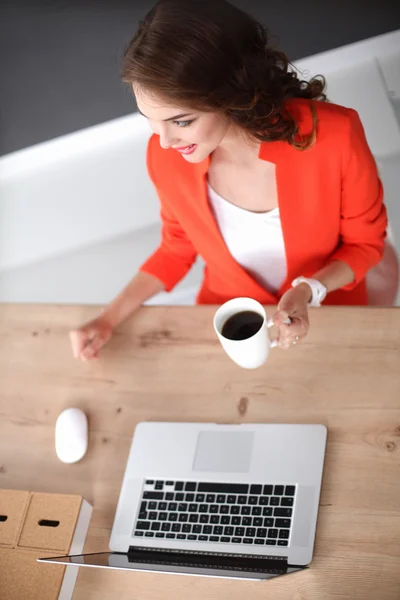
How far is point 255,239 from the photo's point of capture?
1352 mm

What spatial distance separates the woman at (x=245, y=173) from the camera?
1.00 metres

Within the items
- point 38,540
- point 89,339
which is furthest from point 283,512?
point 89,339

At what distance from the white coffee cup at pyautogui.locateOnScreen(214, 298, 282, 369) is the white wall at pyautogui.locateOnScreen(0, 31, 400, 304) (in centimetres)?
121

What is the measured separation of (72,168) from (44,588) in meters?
1.94

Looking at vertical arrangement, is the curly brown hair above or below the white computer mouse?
above

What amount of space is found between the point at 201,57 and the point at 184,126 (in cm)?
12

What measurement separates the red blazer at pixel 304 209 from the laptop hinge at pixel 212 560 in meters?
0.56

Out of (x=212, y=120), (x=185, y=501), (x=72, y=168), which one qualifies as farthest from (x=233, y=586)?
(x=72, y=168)

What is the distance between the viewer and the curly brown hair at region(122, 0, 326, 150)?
0.98m

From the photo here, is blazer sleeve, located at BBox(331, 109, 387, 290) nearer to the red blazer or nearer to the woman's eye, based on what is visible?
the red blazer

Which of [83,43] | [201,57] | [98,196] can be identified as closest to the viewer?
[201,57]

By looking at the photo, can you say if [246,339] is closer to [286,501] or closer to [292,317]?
[292,317]

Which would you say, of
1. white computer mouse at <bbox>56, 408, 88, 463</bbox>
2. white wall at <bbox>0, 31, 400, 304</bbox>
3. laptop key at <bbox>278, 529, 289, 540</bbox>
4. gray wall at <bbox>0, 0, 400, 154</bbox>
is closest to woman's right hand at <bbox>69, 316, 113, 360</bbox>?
white computer mouse at <bbox>56, 408, 88, 463</bbox>

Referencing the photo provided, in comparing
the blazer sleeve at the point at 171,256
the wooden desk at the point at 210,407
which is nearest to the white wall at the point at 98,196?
the blazer sleeve at the point at 171,256
